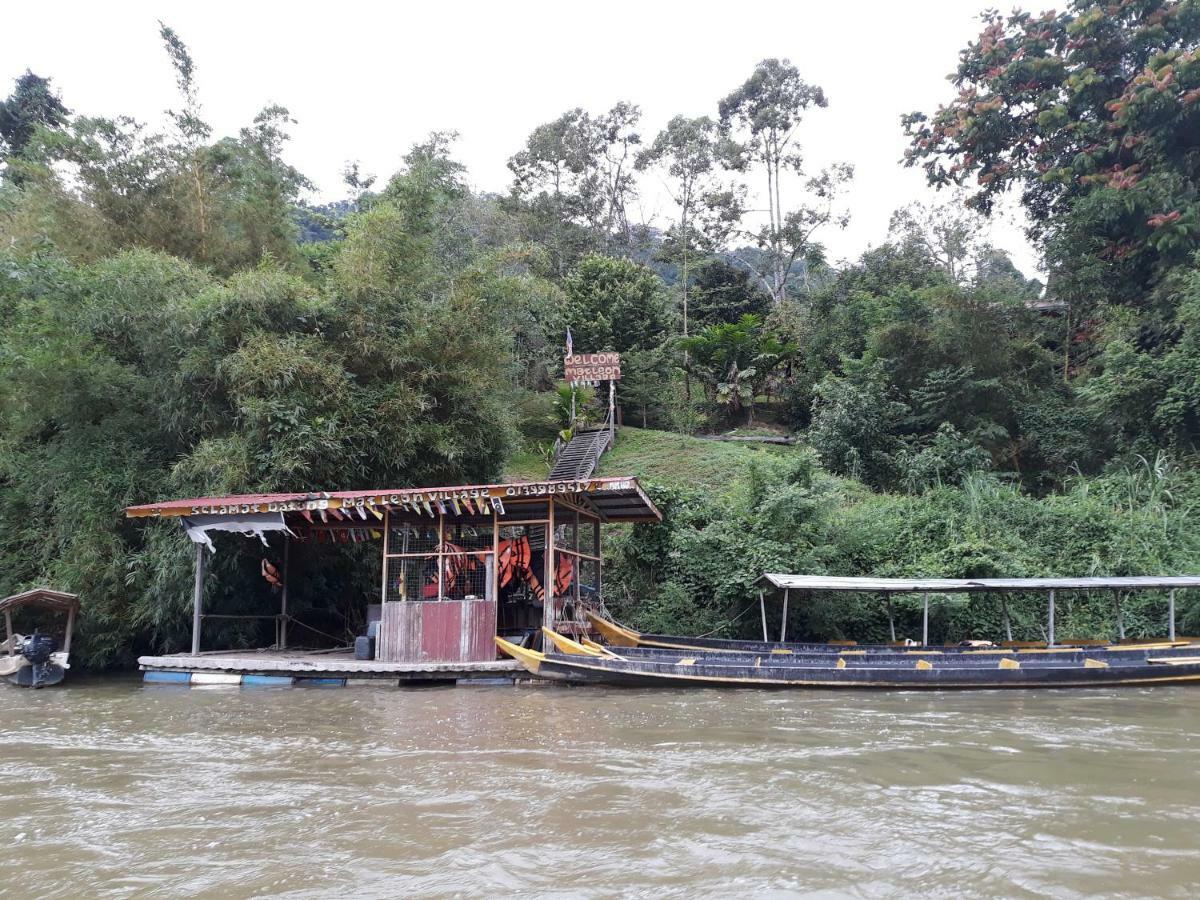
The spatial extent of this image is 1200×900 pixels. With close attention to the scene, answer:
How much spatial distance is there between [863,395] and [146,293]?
17.1 meters

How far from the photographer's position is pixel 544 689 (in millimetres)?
10828

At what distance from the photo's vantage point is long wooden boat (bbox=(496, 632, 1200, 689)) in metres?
10.1

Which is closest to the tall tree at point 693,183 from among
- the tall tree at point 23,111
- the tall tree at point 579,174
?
the tall tree at point 579,174

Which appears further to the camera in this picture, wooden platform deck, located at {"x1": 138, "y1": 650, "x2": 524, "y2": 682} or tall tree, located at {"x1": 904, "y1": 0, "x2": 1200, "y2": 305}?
tall tree, located at {"x1": 904, "y1": 0, "x2": 1200, "y2": 305}

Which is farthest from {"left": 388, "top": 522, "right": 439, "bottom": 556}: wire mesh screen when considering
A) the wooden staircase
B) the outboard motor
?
the wooden staircase

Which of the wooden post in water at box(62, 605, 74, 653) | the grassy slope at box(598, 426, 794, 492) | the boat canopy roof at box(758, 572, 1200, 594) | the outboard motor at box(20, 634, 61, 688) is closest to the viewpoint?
the boat canopy roof at box(758, 572, 1200, 594)

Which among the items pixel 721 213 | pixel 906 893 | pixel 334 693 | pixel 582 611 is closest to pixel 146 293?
pixel 334 693

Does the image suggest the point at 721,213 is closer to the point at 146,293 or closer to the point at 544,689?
the point at 146,293

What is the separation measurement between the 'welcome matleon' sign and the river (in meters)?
16.4

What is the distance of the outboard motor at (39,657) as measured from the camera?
11.9m

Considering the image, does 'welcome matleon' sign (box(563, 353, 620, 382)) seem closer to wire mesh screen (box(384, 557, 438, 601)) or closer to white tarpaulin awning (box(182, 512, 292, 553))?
wire mesh screen (box(384, 557, 438, 601))

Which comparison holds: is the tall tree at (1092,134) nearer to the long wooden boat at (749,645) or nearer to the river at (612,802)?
the long wooden boat at (749,645)

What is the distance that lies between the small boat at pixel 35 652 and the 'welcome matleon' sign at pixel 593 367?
1499 cm

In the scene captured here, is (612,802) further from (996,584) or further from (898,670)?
(996,584)
